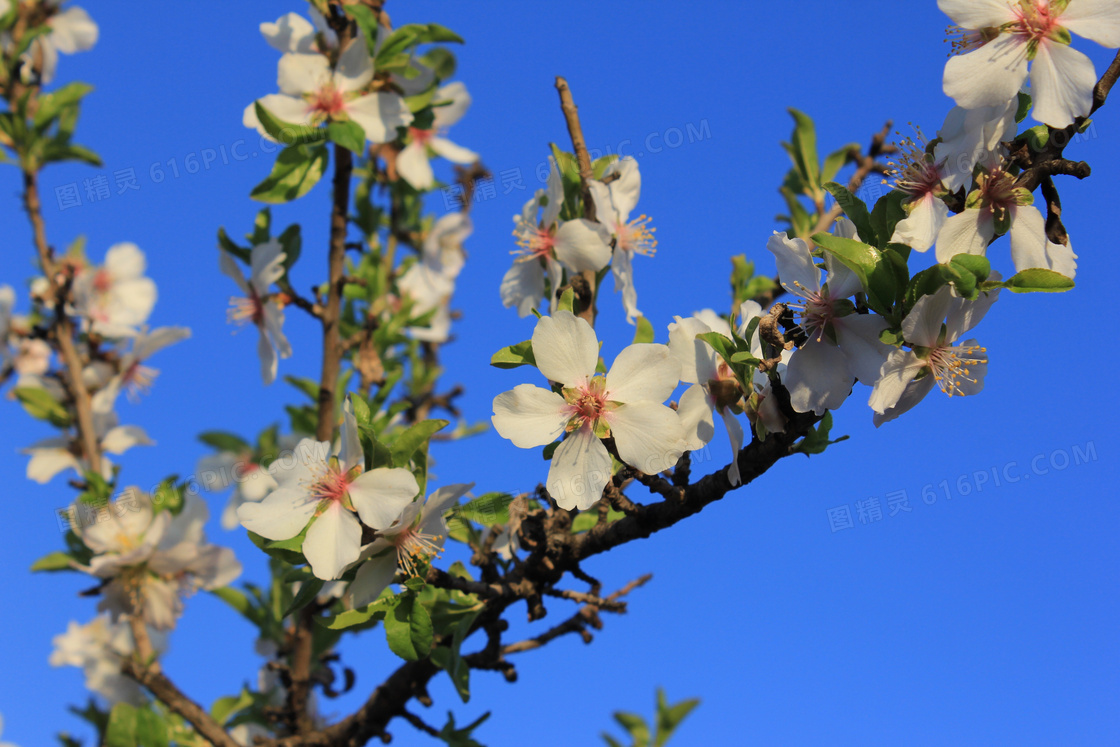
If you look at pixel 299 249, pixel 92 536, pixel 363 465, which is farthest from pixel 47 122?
pixel 363 465

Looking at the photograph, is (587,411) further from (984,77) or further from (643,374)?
(984,77)

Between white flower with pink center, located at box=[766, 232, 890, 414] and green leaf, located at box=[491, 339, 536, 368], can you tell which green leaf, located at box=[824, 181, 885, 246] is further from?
green leaf, located at box=[491, 339, 536, 368]

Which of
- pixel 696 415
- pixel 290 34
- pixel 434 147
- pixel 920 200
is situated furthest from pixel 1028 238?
pixel 434 147

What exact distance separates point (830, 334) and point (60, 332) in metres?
3.48

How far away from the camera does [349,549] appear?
60.1 inches

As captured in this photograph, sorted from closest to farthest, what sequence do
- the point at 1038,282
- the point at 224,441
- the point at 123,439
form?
1. the point at 1038,282
2. the point at 123,439
3. the point at 224,441

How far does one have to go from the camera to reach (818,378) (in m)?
1.30

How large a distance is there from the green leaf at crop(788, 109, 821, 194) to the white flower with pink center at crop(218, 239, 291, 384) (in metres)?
1.86

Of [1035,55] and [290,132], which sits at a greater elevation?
[290,132]

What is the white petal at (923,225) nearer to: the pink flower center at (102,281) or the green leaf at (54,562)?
the green leaf at (54,562)

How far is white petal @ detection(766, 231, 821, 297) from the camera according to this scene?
51.7 inches

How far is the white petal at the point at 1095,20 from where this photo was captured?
1267 mm

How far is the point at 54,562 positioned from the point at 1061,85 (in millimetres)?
3508

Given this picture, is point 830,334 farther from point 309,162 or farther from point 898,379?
point 309,162
